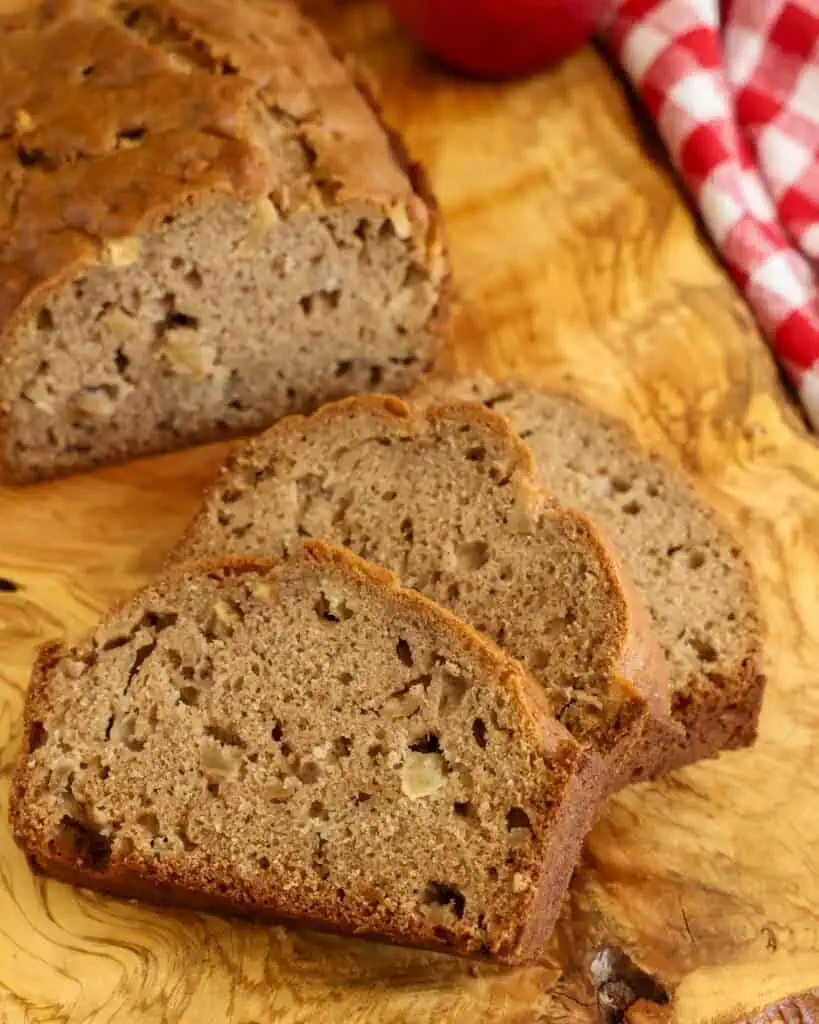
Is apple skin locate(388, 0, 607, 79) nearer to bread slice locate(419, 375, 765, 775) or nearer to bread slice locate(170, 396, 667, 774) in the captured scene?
bread slice locate(419, 375, 765, 775)

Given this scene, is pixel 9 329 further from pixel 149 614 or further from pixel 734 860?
pixel 734 860

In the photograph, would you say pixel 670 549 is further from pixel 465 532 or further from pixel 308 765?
pixel 308 765

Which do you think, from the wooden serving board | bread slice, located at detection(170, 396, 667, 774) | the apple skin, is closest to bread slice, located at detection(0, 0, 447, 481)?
the wooden serving board

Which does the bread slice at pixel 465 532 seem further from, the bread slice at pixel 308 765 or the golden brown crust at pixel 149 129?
the golden brown crust at pixel 149 129

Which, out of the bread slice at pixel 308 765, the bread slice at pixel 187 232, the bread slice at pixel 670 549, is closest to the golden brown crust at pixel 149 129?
the bread slice at pixel 187 232

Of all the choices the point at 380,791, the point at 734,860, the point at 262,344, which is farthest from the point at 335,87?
the point at 734,860
